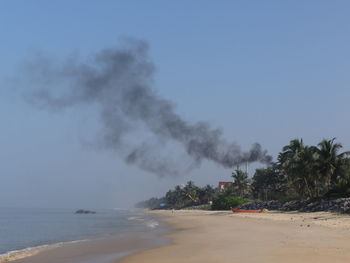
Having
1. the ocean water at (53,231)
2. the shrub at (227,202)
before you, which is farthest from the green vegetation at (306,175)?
the ocean water at (53,231)

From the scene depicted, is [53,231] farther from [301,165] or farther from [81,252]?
[301,165]

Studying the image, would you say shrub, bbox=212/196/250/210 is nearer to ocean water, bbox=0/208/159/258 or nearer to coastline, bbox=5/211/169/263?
ocean water, bbox=0/208/159/258

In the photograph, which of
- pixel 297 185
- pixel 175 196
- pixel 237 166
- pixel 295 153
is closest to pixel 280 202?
pixel 297 185

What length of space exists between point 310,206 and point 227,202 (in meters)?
37.3

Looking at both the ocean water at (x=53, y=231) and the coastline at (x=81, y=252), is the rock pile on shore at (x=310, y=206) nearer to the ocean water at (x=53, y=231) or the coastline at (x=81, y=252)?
the ocean water at (x=53, y=231)

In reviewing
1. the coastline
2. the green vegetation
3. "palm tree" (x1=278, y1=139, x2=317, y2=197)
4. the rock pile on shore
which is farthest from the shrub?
the coastline

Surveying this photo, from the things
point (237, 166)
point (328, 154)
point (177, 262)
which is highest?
point (237, 166)

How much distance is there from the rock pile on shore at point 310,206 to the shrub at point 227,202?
817cm

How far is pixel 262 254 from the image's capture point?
47.0 ft

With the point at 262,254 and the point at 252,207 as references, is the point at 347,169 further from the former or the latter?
the point at 262,254

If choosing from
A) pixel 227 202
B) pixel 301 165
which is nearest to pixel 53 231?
pixel 301 165

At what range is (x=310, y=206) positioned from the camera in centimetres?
5512

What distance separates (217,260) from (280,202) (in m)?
61.4

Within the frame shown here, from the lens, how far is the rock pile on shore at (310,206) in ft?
153
